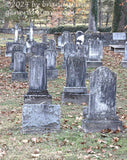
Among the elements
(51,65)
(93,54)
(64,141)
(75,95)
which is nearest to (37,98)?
(75,95)

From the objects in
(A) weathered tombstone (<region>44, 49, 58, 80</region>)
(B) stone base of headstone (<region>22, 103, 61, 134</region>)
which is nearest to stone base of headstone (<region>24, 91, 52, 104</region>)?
(B) stone base of headstone (<region>22, 103, 61, 134</region>)

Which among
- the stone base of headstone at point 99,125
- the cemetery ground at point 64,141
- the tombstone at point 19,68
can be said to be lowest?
the cemetery ground at point 64,141

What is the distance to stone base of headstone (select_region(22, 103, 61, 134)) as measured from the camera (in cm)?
689

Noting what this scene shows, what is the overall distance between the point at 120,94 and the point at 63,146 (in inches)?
222

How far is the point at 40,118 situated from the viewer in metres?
6.95

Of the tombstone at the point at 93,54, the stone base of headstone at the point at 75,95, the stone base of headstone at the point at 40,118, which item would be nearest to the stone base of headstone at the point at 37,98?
the stone base of headstone at the point at 75,95

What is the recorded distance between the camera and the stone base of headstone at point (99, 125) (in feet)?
23.3

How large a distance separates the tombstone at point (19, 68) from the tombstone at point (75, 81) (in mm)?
4324

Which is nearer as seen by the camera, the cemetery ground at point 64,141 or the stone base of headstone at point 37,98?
the cemetery ground at point 64,141

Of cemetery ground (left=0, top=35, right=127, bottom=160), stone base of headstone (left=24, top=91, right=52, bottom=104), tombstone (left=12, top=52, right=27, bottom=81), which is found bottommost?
cemetery ground (left=0, top=35, right=127, bottom=160)

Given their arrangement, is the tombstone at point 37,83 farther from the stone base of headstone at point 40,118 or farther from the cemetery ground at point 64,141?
the stone base of headstone at point 40,118

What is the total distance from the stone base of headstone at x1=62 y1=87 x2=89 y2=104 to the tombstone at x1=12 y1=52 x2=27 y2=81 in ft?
14.3

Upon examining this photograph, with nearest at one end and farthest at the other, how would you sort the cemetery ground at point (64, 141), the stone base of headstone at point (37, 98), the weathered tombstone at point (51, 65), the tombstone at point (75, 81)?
the cemetery ground at point (64, 141)
the stone base of headstone at point (37, 98)
the tombstone at point (75, 81)
the weathered tombstone at point (51, 65)

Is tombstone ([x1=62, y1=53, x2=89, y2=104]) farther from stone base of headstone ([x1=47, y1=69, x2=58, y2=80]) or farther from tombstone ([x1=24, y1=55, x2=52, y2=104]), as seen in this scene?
stone base of headstone ([x1=47, y1=69, x2=58, y2=80])
